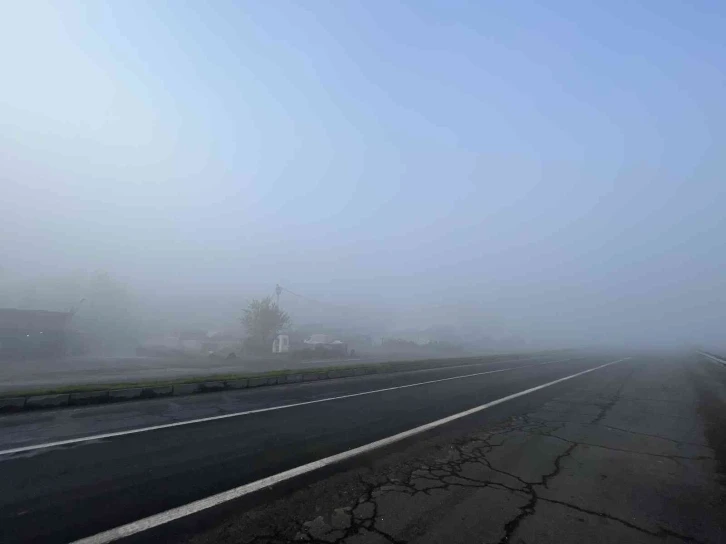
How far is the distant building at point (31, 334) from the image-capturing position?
28953 mm

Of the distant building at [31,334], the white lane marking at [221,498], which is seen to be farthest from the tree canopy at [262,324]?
the white lane marking at [221,498]

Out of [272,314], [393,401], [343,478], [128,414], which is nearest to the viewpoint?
[343,478]

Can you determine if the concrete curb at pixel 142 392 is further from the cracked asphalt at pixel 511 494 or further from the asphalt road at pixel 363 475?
the cracked asphalt at pixel 511 494

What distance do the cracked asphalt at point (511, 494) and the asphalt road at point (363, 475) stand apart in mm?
22

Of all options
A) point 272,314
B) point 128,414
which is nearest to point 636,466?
point 128,414

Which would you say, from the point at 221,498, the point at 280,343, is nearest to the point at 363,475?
the point at 221,498

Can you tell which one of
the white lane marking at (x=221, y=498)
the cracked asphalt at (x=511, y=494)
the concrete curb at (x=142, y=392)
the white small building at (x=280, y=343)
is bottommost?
the cracked asphalt at (x=511, y=494)

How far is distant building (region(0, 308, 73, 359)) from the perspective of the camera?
28953 millimetres

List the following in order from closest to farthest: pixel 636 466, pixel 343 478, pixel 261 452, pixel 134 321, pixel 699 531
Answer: pixel 699 531 → pixel 343 478 → pixel 261 452 → pixel 636 466 → pixel 134 321

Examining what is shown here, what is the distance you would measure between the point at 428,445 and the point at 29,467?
5779 millimetres

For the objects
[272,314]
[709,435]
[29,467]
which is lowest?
[709,435]

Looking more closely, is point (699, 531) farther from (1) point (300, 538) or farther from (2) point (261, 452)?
(2) point (261, 452)

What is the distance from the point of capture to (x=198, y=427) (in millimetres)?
7051

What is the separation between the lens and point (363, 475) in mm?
5039
